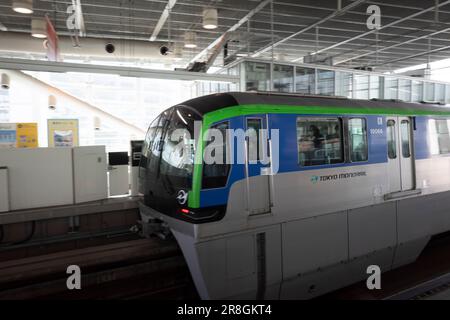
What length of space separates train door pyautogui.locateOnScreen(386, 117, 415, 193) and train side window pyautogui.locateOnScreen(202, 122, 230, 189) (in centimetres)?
321

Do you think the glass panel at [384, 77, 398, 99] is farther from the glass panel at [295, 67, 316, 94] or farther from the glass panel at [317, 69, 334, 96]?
the glass panel at [295, 67, 316, 94]

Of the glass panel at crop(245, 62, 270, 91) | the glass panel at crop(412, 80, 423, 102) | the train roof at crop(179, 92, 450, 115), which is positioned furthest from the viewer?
the glass panel at crop(412, 80, 423, 102)

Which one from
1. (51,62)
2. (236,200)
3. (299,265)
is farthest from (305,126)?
(51,62)

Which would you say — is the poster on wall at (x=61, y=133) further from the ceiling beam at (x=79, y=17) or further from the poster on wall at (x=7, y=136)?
the ceiling beam at (x=79, y=17)

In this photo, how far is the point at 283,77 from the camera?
11.7 m

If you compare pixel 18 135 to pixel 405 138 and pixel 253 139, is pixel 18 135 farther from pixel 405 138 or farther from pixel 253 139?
pixel 405 138

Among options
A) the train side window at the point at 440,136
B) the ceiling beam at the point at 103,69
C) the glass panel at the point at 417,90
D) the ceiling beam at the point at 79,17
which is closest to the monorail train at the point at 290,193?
the train side window at the point at 440,136

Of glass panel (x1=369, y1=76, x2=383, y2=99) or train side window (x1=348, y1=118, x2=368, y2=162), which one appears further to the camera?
glass panel (x1=369, y1=76, x2=383, y2=99)

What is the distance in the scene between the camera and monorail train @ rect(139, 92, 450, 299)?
157 inches

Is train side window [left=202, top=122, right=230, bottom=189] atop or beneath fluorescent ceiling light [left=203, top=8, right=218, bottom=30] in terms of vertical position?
beneath

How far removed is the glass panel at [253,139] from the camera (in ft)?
13.9

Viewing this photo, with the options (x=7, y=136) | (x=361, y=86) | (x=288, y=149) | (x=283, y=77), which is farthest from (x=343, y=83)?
(x=7, y=136)

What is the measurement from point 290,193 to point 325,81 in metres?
9.70

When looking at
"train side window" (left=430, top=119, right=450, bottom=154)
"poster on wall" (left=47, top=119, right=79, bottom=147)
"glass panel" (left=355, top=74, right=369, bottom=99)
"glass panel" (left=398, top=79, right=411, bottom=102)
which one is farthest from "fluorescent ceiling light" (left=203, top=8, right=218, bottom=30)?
"glass panel" (left=398, top=79, right=411, bottom=102)
